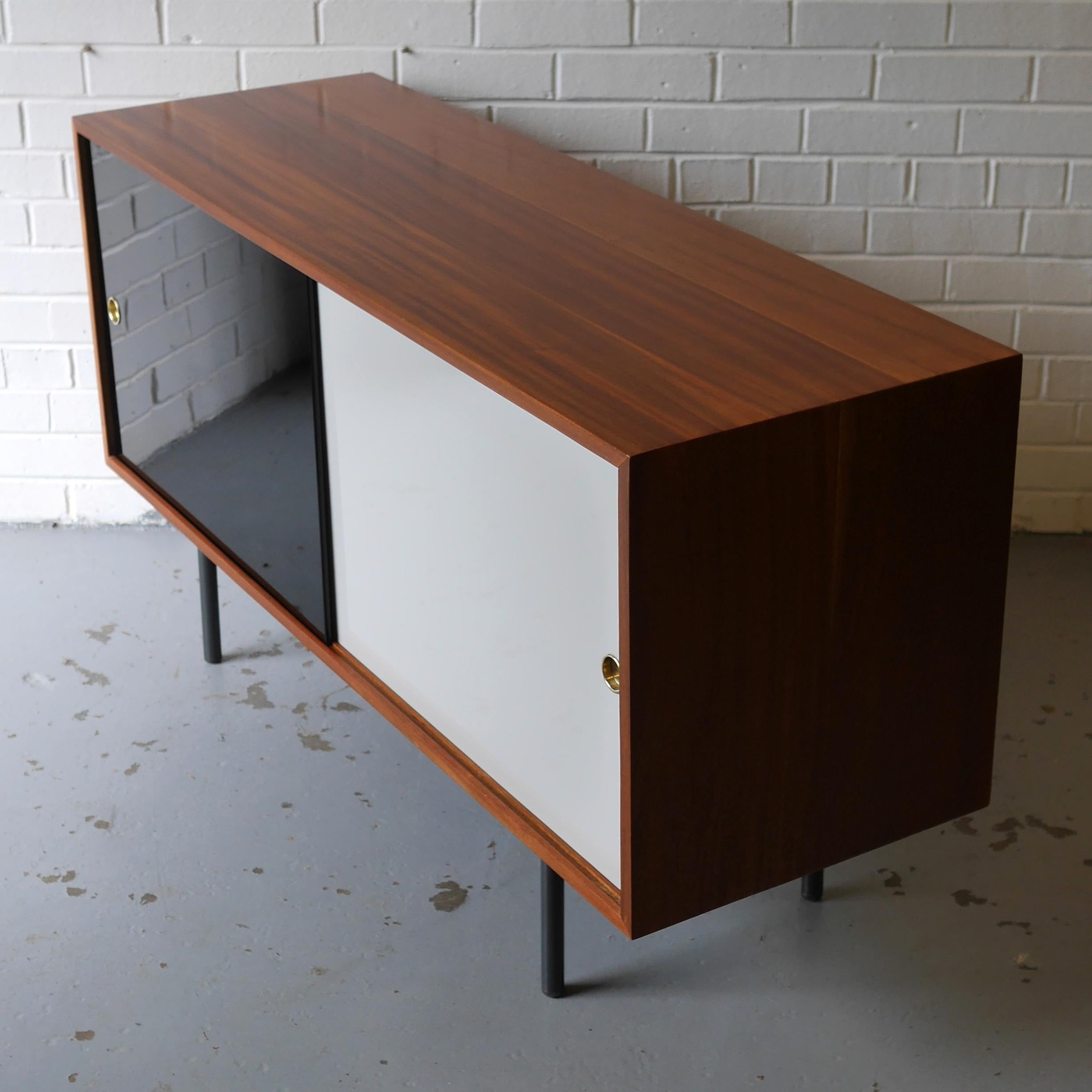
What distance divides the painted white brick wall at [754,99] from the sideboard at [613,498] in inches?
21.3

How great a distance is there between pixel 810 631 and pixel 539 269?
53 cm

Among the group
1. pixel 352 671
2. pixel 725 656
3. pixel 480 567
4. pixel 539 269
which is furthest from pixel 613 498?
pixel 352 671

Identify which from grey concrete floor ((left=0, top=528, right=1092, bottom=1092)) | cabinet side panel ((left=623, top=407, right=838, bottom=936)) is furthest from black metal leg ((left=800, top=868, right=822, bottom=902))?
cabinet side panel ((left=623, top=407, right=838, bottom=936))

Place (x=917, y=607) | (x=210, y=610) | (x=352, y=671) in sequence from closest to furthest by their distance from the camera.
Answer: (x=917, y=607) → (x=352, y=671) → (x=210, y=610)

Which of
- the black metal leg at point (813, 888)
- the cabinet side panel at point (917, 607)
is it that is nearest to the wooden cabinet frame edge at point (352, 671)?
the cabinet side panel at point (917, 607)

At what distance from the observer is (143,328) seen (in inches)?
82.0

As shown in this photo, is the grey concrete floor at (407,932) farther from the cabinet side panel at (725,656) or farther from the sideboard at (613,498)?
the cabinet side panel at (725,656)

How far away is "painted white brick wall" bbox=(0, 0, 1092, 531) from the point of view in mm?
2375

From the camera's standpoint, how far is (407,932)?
1.87 metres

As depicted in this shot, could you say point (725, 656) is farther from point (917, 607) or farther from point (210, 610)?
point (210, 610)

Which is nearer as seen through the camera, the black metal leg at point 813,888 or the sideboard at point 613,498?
the sideboard at point 613,498

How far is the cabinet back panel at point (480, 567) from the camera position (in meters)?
1.37

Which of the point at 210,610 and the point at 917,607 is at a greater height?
the point at 917,607

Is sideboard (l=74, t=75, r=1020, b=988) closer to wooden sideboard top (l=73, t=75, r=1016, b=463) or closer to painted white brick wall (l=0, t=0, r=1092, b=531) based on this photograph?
wooden sideboard top (l=73, t=75, r=1016, b=463)
